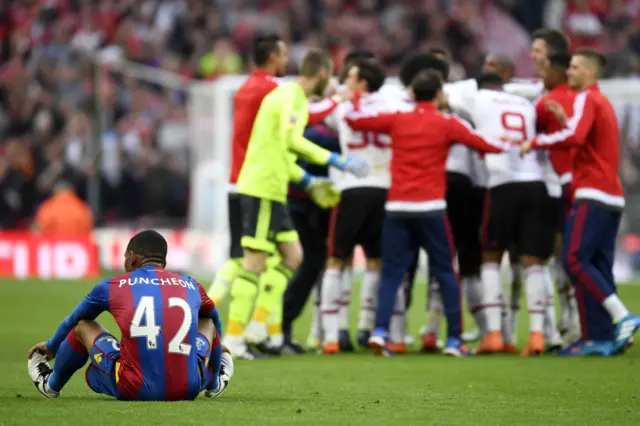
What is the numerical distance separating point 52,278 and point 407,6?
7.84 m

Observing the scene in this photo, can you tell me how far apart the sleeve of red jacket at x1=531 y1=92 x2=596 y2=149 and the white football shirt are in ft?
1.46

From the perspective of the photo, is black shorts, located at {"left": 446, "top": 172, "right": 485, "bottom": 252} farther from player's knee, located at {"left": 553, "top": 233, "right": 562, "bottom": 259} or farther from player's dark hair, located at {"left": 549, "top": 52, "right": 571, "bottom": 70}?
player's dark hair, located at {"left": 549, "top": 52, "right": 571, "bottom": 70}

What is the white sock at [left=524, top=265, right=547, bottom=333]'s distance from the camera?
1042 cm

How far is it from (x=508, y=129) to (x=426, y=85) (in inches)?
31.1

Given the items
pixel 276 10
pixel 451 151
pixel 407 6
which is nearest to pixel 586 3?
pixel 407 6

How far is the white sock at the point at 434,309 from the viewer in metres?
11.1

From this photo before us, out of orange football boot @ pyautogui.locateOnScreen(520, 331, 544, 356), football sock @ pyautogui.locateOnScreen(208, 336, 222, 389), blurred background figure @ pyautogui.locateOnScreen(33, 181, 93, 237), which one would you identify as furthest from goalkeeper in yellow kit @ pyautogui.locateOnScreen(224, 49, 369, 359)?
blurred background figure @ pyautogui.locateOnScreen(33, 181, 93, 237)

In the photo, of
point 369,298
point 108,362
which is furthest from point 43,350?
point 369,298

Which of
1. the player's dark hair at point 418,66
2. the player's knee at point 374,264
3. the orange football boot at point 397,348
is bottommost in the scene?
the orange football boot at point 397,348

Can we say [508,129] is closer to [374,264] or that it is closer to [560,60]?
[560,60]

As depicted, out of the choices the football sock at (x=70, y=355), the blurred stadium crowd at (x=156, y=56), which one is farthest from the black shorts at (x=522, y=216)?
the blurred stadium crowd at (x=156, y=56)

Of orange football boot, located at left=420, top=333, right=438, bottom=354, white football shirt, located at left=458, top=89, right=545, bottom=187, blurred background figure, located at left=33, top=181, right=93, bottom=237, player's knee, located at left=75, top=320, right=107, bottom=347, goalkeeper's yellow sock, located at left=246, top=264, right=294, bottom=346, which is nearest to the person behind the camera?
player's knee, located at left=75, top=320, right=107, bottom=347

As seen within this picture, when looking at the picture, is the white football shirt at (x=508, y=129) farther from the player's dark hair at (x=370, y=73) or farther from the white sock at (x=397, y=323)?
the white sock at (x=397, y=323)

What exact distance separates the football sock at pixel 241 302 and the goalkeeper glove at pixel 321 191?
86cm
